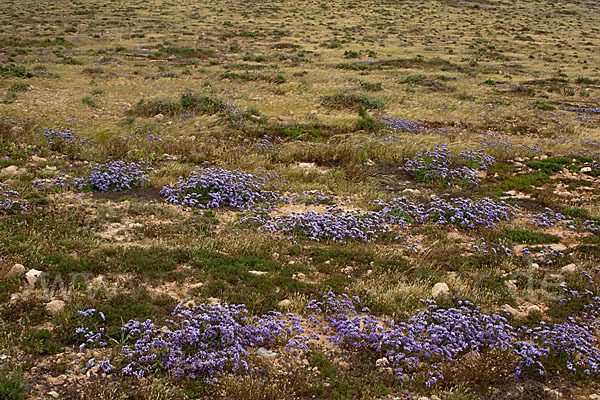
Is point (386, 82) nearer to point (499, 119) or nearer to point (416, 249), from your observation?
point (499, 119)

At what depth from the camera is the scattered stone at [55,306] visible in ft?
16.0

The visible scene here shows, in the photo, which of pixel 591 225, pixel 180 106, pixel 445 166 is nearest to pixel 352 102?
pixel 180 106

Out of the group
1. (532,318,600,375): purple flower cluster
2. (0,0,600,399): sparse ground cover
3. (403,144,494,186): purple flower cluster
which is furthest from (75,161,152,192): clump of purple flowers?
(532,318,600,375): purple flower cluster

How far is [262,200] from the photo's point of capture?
8680mm

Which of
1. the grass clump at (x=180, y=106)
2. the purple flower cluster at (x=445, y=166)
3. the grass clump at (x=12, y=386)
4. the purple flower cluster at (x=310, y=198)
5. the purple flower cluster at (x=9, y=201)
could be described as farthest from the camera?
the grass clump at (x=180, y=106)

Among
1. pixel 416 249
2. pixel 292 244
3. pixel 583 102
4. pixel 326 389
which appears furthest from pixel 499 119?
pixel 326 389

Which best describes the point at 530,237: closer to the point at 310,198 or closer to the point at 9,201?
the point at 310,198

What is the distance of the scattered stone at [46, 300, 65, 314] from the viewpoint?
4.87 m

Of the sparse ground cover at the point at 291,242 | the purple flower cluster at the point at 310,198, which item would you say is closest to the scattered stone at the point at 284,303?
the sparse ground cover at the point at 291,242

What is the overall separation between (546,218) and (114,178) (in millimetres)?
8529

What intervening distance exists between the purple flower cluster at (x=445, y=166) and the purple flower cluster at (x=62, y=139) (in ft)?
26.2

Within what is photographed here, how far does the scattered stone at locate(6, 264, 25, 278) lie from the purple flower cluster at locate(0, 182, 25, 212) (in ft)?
6.61

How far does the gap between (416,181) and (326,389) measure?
276 inches

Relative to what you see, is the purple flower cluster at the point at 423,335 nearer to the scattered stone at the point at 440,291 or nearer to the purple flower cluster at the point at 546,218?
the scattered stone at the point at 440,291
